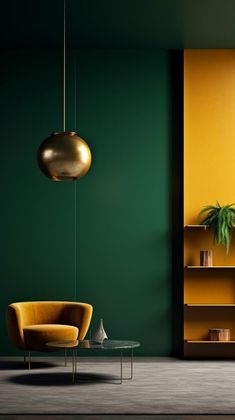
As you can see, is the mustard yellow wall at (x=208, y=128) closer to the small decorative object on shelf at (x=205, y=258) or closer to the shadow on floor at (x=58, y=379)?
the small decorative object on shelf at (x=205, y=258)

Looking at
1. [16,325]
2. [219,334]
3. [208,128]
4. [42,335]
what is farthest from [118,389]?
[208,128]

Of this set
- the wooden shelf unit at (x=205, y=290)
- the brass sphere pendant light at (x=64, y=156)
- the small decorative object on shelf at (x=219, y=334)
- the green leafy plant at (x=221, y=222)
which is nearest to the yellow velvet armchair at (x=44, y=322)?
the wooden shelf unit at (x=205, y=290)

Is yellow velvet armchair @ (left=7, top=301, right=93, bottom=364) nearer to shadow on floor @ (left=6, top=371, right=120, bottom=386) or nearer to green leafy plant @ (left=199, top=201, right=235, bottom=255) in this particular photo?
shadow on floor @ (left=6, top=371, right=120, bottom=386)

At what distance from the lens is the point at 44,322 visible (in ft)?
26.4

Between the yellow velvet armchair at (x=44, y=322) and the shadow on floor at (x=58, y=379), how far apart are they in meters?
0.40

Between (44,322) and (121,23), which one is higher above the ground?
(121,23)

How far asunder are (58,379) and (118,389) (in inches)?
31.1

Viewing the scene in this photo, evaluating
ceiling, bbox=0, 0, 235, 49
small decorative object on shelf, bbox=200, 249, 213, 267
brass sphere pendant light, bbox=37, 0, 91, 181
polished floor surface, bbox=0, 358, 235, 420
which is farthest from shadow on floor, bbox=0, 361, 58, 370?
ceiling, bbox=0, 0, 235, 49

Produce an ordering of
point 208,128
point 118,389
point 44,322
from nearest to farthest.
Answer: point 118,389 < point 44,322 < point 208,128

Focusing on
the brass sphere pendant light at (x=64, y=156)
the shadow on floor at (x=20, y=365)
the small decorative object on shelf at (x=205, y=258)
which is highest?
the brass sphere pendant light at (x=64, y=156)

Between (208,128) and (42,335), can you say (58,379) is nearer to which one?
(42,335)

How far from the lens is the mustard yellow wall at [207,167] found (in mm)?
8586

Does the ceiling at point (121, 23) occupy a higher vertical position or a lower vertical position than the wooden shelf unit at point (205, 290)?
higher

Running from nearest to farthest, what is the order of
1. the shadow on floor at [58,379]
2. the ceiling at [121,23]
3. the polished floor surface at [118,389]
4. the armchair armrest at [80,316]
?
the polished floor surface at [118,389]
the shadow on floor at [58,379]
the ceiling at [121,23]
the armchair armrest at [80,316]
